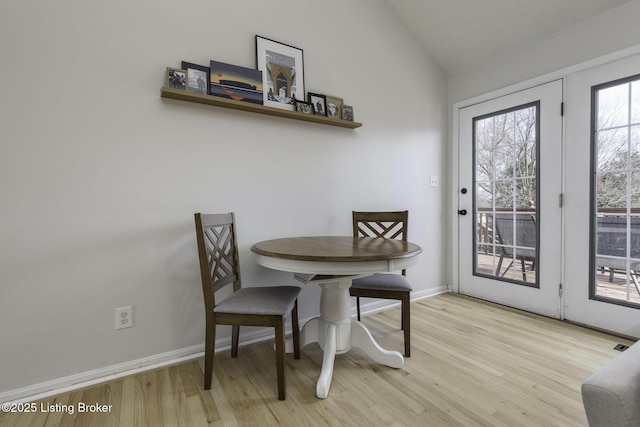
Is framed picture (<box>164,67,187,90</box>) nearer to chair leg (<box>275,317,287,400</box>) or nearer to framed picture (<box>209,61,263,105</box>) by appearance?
framed picture (<box>209,61,263,105</box>)

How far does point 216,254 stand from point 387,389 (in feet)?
3.66

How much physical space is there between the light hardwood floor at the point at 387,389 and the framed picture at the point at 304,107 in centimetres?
162

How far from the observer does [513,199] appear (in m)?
2.65

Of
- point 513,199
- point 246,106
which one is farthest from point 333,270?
point 513,199

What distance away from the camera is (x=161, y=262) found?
5.82ft

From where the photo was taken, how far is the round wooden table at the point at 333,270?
4.55 ft

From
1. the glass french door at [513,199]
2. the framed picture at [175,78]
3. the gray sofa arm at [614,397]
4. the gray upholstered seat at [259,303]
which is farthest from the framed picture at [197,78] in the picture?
the glass french door at [513,199]

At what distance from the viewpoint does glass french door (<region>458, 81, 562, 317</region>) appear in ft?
7.89

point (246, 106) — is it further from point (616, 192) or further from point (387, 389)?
point (616, 192)

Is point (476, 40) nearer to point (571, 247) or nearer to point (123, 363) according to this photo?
point (571, 247)

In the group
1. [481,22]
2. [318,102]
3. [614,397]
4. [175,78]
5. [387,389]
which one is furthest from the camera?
[481,22]

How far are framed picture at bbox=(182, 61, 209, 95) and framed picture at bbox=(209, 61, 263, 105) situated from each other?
0.10 ft

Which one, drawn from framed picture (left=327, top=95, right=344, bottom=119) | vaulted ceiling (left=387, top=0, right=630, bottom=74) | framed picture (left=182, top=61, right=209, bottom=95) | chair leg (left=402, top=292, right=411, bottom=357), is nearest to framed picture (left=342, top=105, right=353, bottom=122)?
framed picture (left=327, top=95, right=344, bottom=119)

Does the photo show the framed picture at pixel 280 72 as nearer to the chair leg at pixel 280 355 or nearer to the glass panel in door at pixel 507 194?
the chair leg at pixel 280 355
